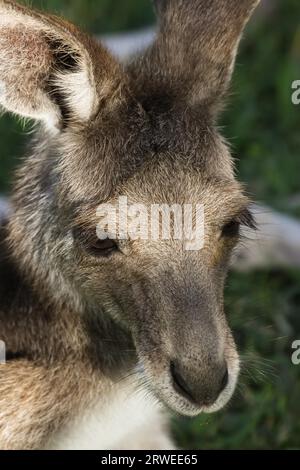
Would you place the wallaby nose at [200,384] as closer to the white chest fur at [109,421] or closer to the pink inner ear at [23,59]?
the white chest fur at [109,421]

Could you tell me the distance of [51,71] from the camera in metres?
4.16

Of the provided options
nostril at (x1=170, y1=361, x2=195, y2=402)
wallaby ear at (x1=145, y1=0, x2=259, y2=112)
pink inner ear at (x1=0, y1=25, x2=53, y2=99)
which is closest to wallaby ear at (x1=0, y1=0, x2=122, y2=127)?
pink inner ear at (x1=0, y1=25, x2=53, y2=99)

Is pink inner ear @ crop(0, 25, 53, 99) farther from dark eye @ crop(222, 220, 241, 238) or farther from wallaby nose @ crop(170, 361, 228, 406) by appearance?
wallaby nose @ crop(170, 361, 228, 406)

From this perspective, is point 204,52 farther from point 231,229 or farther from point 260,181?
point 260,181

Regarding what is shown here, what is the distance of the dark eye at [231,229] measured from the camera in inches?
163

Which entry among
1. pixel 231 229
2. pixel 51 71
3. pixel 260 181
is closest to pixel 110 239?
pixel 231 229

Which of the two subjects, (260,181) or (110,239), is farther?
(260,181)

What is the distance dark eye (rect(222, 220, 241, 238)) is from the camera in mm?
4137

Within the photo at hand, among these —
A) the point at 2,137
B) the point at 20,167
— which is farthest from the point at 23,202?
the point at 2,137

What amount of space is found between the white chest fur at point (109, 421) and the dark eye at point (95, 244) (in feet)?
2.34

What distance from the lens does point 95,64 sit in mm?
4156

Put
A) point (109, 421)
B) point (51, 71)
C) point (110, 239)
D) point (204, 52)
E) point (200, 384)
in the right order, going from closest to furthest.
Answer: point (200, 384), point (110, 239), point (51, 71), point (204, 52), point (109, 421)

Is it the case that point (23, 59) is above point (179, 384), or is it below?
above

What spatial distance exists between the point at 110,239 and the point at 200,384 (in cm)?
64
